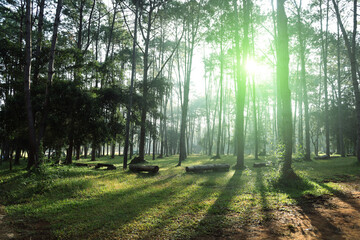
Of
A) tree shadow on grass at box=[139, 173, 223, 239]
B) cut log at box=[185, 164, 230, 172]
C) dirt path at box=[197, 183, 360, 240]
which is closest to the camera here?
dirt path at box=[197, 183, 360, 240]

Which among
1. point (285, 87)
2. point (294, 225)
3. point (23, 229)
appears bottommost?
point (23, 229)

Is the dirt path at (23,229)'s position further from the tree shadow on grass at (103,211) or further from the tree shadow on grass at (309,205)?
the tree shadow on grass at (309,205)

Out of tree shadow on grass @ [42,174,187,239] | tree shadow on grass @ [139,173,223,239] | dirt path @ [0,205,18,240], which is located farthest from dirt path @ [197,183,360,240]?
dirt path @ [0,205,18,240]

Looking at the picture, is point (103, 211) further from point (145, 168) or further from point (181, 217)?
point (145, 168)

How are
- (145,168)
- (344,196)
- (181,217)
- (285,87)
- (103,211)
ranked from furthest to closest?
(145,168) → (285,87) → (344,196) → (103,211) → (181,217)

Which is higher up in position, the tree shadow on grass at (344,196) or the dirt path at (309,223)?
the tree shadow on grass at (344,196)

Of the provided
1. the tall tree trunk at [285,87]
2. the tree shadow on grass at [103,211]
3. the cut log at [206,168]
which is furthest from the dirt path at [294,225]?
the cut log at [206,168]

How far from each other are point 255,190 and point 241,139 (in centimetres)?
649

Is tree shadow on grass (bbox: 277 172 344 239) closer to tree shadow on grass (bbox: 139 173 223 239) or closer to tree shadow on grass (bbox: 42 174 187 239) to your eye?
tree shadow on grass (bbox: 139 173 223 239)

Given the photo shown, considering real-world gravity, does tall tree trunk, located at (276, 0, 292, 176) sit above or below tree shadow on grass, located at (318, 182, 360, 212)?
above

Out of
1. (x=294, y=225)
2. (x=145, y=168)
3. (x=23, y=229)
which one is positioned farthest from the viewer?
(x=145, y=168)

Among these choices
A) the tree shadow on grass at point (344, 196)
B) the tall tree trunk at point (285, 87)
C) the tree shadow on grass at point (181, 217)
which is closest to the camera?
the tree shadow on grass at point (181, 217)

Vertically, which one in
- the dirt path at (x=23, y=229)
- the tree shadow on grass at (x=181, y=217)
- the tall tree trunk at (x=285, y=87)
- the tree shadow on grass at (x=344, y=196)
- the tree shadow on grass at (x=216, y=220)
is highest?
the tall tree trunk at (x=285, y=87)

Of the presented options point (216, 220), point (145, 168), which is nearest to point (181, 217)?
point (216, 220)
